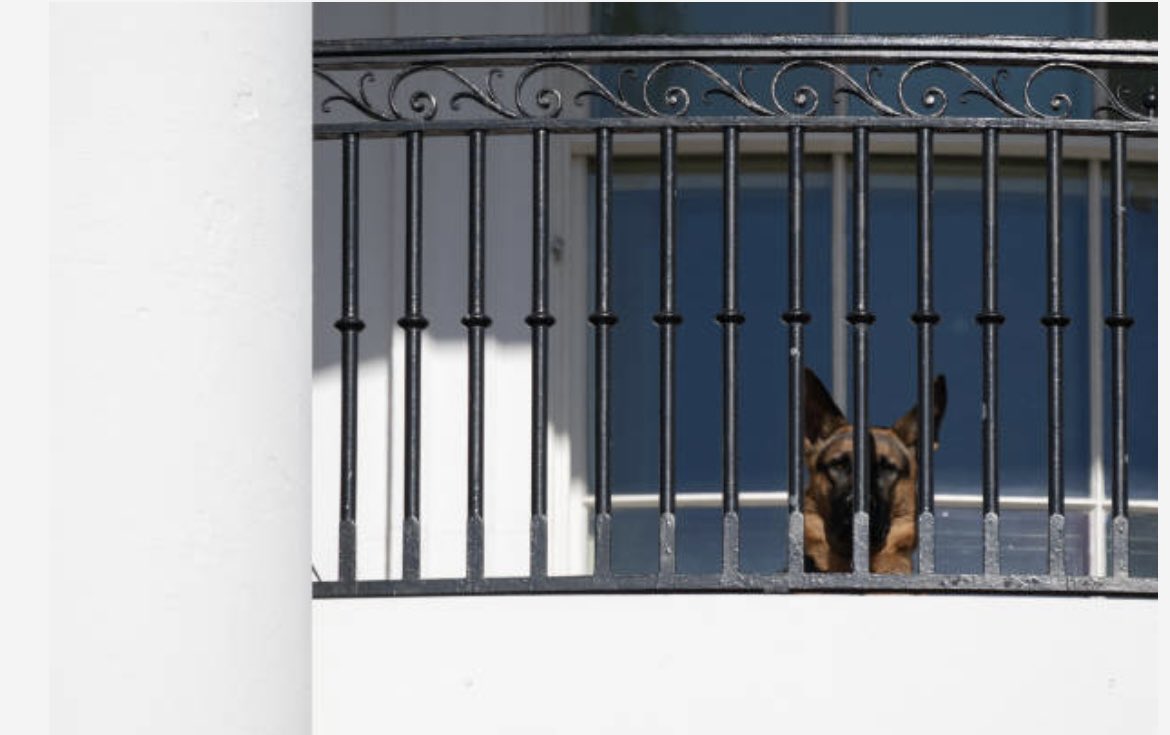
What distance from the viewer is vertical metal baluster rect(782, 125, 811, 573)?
456 centimetres

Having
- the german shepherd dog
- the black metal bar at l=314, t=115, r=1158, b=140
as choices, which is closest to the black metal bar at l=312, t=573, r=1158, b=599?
the black metal bar at l=314, t=115, r=1158, b=140

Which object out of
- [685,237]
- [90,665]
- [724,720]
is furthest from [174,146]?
[685,237]

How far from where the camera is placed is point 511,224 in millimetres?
6105

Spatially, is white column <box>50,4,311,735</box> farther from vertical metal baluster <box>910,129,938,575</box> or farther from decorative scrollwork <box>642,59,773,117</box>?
vertical metal baluster <box>910,129,938,575</box>

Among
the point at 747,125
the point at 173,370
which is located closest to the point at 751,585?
the point at 747,125

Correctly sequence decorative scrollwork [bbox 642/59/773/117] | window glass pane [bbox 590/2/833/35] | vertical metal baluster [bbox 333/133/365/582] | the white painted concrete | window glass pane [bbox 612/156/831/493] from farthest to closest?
1. window glass pane [bbox 590/2/833/35]
2. window glass pane [bbox 612/156/831/493]
3. vertical metal baluster [bbox 333/133/365/582]
4. decorative scrollwork [bbox 642/59/773/117]
5. the white painted concrete

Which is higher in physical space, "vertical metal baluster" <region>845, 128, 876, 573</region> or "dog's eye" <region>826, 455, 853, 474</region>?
"vertical metal baluster" <region>845, 128, 876, 573</region>

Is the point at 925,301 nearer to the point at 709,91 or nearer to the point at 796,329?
the point at 796,329

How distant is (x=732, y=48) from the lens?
15.1 ft

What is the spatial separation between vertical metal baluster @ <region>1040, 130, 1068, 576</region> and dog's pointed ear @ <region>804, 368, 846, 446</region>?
1300mm

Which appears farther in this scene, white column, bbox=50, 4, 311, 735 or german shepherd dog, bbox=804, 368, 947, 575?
german shepherd dog, bbox=804, 368, 947, 575

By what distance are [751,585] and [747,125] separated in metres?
0.87

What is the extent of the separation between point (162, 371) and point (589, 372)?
3.67 m

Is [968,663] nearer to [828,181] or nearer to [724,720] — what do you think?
[724,720]
